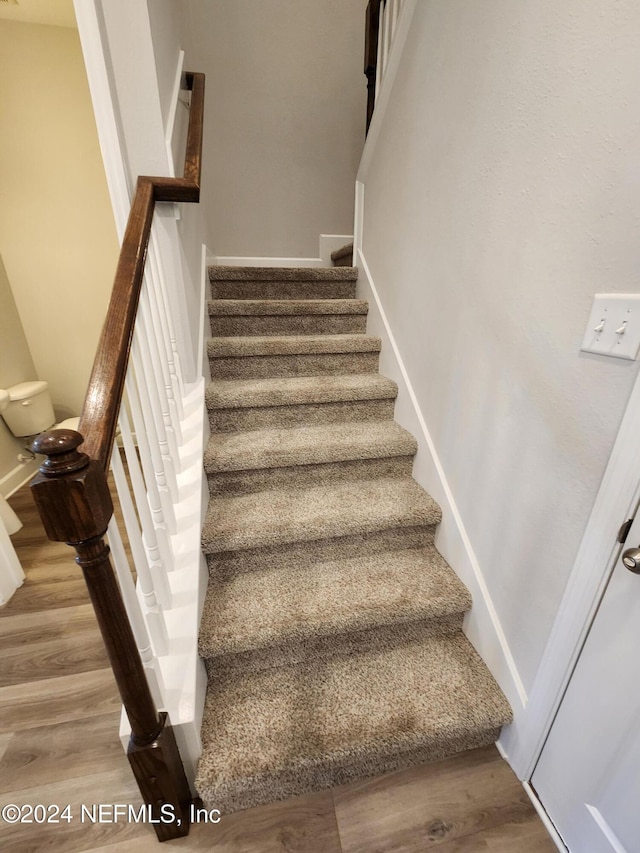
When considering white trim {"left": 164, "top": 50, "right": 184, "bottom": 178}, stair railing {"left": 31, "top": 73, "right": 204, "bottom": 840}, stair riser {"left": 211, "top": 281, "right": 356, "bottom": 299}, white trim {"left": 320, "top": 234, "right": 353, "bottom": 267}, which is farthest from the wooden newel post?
white trim {"left": 320, "top": 234, "right": 353, "bottom": 267}

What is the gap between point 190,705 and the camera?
2.93ft

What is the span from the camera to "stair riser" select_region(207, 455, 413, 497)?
4.90 feet

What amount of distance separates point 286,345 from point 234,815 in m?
1.66

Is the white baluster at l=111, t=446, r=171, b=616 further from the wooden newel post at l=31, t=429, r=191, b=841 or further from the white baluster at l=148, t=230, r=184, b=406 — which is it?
the white baluster at l=148, t=230, r=184, b=406

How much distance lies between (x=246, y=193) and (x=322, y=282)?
1.13 metres

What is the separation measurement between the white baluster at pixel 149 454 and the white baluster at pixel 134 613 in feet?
0.69

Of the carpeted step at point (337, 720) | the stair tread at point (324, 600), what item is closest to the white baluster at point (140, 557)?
the stair tread at point (324, 600)

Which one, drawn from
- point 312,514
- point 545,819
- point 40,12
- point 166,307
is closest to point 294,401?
point 312,514

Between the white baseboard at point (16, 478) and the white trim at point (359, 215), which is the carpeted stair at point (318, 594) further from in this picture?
the white baseboard at point (16, 478)

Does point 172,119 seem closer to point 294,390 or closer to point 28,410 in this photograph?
point 294,390

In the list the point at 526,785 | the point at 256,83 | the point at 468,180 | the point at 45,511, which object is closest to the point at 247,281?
the point at 468,180

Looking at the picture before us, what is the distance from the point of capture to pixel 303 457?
1512mm

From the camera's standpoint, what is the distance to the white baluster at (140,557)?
2.50 ft

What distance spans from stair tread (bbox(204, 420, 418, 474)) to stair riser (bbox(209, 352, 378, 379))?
341 mm
